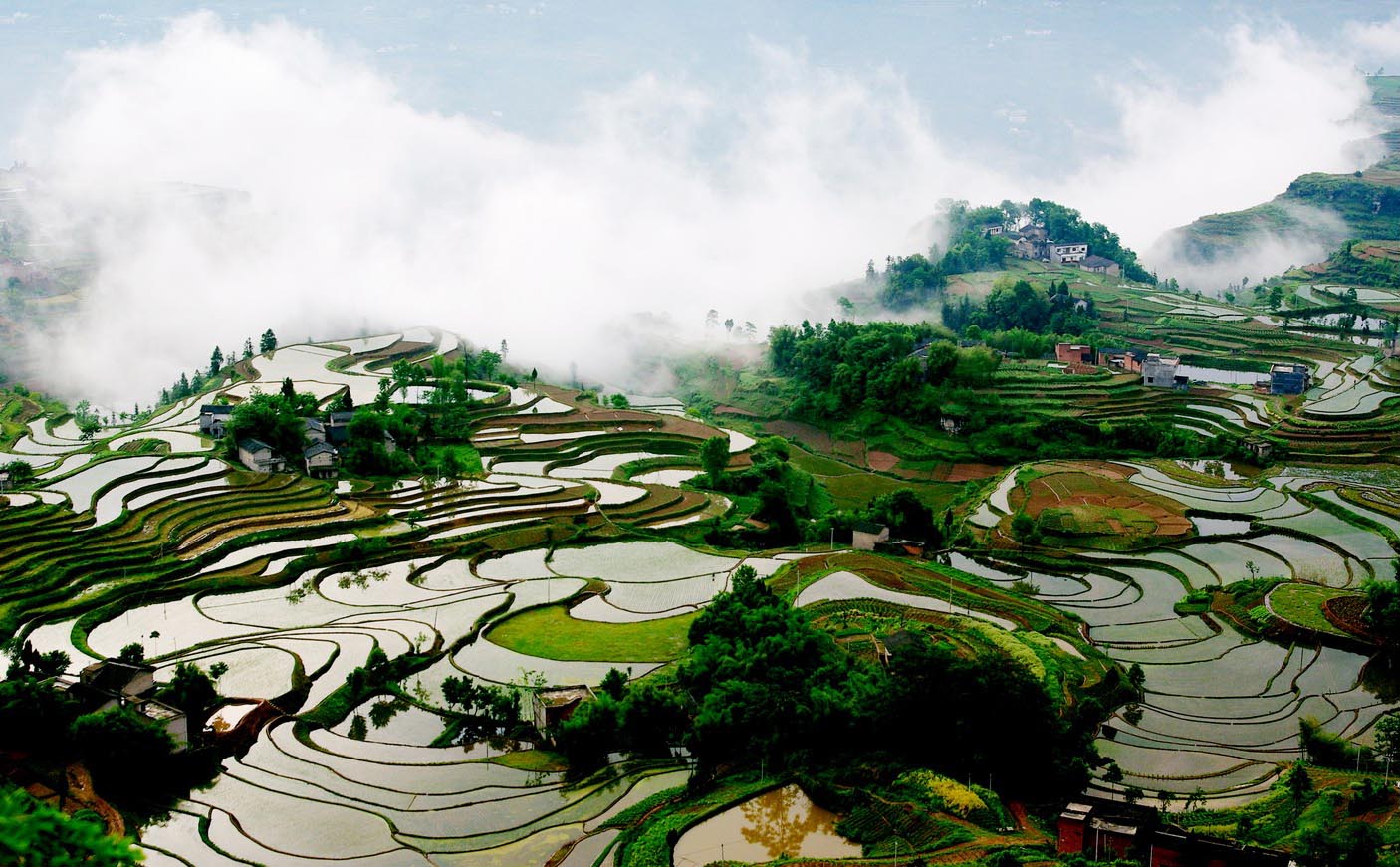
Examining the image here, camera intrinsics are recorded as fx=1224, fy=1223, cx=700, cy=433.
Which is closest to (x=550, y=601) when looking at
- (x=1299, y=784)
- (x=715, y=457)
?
(x=715, y=457)

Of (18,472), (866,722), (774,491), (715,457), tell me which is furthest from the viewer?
(715,457)

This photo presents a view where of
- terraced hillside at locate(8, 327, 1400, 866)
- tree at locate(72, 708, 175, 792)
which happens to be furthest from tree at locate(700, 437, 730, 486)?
tree at locate(72, 708, 175, 792)

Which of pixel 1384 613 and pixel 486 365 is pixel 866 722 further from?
pixel 486 365

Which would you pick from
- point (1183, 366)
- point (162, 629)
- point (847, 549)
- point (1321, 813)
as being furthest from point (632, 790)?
point (1183, 366)

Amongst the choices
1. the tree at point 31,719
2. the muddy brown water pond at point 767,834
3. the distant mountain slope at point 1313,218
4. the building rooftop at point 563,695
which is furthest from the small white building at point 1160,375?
the tree at point 31,719

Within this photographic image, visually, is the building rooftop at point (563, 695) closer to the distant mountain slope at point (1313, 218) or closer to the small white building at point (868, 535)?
the small white building at point (868, 535)

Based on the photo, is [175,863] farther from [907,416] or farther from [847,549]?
[907,416]

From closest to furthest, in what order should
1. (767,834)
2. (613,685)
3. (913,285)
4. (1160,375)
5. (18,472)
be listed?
1. (767,834)
2. (613,685)
3. (18,472)
4. (1160,375)
5. (913,285)
